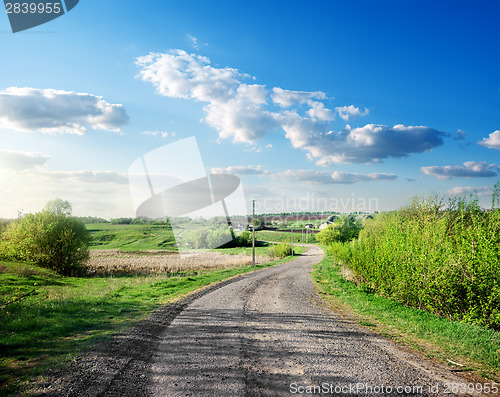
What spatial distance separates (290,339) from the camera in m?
8.10

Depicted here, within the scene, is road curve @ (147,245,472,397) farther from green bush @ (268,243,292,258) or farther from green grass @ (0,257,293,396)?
green bush @ (268,243,292,258)

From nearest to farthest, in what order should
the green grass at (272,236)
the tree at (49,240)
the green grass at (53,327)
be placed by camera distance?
the green grass at (53,327) → the tree at (49,240) → the green grass at (272,236)

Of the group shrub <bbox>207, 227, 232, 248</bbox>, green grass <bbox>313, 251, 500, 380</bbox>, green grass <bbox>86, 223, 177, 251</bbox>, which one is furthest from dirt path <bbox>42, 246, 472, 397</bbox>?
green grass <bbox>86, 223, 177, 251</bbox>

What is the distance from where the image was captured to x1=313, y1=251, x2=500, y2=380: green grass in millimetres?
6867

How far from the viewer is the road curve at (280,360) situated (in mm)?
5348

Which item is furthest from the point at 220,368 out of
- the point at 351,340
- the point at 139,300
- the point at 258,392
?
the point at 139,300

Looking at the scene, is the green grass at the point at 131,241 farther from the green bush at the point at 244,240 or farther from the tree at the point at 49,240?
the tree at the point at 49,240

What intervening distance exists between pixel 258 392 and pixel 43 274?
29.0 meters

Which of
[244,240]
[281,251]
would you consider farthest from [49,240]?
[244,240]

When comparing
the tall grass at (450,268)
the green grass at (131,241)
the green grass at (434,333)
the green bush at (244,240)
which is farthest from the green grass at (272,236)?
the green grass at (434,333)

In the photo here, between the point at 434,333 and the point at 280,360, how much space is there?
5419 millimetres

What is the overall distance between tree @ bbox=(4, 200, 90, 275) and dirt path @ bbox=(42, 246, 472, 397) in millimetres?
30656

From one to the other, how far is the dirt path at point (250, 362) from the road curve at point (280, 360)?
0.02 m

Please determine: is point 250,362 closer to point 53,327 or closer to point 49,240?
point 53,327
